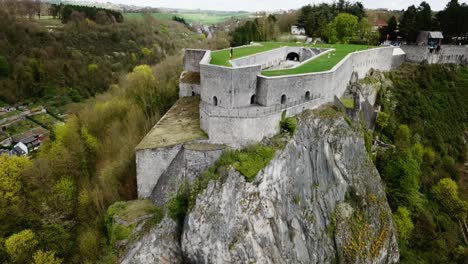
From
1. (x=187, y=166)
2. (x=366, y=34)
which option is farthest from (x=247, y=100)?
(x=366, y=34)

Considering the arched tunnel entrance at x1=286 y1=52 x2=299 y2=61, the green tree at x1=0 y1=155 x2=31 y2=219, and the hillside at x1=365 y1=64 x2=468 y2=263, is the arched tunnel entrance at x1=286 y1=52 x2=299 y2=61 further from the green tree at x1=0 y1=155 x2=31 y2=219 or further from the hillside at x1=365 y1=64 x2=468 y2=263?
the green tree at x1=0 y1=155 x2=31 y2=219

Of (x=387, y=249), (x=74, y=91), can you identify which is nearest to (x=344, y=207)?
(x=387, y=249)

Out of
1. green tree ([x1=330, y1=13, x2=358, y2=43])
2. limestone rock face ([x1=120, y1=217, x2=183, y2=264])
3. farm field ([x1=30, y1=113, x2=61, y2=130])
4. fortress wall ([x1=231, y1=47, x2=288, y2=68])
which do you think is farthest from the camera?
farm field ([x1=30, y1=113, x2=61, y2=130])

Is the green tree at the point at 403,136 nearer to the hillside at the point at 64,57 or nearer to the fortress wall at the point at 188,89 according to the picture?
the fortress wall at the point at 188,89

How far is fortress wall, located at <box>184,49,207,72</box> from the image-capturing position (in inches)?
1111

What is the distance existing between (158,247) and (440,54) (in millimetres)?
38921

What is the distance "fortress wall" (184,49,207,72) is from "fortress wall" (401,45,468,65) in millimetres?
25479

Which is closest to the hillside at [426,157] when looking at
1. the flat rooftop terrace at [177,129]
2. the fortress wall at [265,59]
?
the fortress wall at [265,59]

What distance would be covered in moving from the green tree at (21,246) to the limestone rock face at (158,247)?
7265 mm

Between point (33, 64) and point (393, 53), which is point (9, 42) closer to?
point (33, 64)

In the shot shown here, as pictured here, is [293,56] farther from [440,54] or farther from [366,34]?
[440,54]

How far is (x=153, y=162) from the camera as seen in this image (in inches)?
770

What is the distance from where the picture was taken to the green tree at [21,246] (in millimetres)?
20141

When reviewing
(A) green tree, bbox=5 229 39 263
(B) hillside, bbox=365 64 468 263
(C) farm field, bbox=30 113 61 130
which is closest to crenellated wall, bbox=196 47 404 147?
(B) hillside, bbox=365 64 468 263
